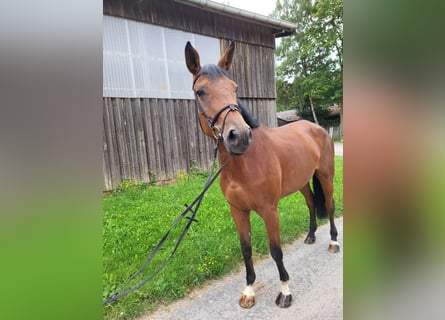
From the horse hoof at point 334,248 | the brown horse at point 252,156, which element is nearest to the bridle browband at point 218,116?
the brown horse at point 252,156

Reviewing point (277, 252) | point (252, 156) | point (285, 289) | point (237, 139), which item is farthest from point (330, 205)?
point (237, 139)

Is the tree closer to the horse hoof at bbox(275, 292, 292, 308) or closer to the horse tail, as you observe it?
the horse hoof at bbox(275, 292, 292, 308)

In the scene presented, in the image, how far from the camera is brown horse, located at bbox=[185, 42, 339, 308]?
4.47 feet

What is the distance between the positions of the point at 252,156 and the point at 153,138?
8.04 ft

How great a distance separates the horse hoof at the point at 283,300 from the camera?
172 centimetres

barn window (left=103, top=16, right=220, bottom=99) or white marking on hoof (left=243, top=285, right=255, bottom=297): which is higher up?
barn window (left=103, top=16, right=220, bottom=99)

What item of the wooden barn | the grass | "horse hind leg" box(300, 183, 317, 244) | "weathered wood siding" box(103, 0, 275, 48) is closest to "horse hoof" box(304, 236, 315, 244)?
"horse hind leg" box(300, 183, 317, 244)

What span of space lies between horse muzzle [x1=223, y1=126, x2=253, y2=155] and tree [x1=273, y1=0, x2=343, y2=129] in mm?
248

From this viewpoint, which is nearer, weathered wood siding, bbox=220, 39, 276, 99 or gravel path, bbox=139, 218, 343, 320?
gravel path, bbox=139, 218, 343, 320
